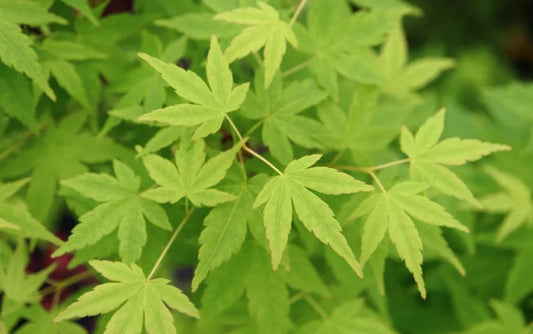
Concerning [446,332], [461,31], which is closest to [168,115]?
[446,332]

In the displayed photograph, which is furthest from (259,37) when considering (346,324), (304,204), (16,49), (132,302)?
(346,324)

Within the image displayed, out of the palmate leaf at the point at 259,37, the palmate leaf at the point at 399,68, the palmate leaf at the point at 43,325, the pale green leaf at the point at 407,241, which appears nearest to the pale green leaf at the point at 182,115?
the palmate leaf at the point at 259,37

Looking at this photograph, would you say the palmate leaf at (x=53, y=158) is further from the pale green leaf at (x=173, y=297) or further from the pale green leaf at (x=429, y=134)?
the pale green leaf at (x=429, y=134)

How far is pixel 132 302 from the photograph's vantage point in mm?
1073

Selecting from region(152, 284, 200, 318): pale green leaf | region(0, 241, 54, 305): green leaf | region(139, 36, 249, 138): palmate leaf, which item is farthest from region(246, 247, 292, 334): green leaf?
region(0, 241, 54, 305): green leaf

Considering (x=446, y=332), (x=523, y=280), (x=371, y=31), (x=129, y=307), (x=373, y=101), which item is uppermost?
(x=371, y=31)

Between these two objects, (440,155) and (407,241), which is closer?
(407,241)

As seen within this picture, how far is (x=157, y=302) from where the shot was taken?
3.51ft

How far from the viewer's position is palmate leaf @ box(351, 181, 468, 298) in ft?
3.60

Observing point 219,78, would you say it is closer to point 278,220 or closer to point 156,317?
point 278,220

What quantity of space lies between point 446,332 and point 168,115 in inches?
50.4

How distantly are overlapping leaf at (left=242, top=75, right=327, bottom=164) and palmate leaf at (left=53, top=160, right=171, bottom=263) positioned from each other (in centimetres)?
29

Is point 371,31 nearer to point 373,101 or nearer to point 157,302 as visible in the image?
point 373,101

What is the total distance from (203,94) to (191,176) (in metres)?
0.17
